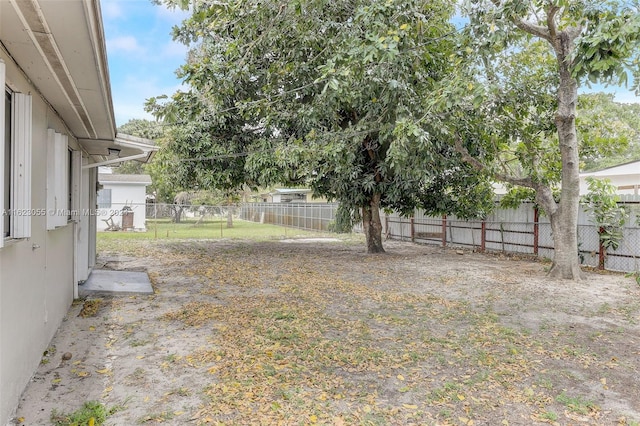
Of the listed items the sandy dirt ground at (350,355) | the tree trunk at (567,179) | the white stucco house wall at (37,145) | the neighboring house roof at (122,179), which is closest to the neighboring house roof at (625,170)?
the tree trunk at (567,179)

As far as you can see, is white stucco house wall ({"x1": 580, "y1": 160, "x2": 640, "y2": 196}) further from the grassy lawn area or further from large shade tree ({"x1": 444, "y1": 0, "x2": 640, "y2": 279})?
the grassy lawn area

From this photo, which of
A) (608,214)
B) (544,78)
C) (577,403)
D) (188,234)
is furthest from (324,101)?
(188,234)

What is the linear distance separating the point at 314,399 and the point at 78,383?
73.6 inches

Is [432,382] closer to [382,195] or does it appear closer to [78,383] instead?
[78,383]

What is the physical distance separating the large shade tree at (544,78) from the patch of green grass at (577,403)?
119 inches

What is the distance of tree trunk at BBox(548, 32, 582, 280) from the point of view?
7.68 metres

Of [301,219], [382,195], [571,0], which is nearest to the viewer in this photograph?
[571,0]

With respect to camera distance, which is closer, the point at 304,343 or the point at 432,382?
the point at 432,382

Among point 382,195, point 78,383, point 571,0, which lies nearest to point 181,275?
point 78,383

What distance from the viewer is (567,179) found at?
26.3 feet

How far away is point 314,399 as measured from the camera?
3.08 meters

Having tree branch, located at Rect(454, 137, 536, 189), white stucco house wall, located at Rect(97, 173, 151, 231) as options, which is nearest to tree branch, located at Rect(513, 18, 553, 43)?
tree branch, located at Rect(454, 137, 536, 189)

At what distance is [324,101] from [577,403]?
620 cm

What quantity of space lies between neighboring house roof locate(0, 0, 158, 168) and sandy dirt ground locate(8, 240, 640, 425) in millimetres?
2375
